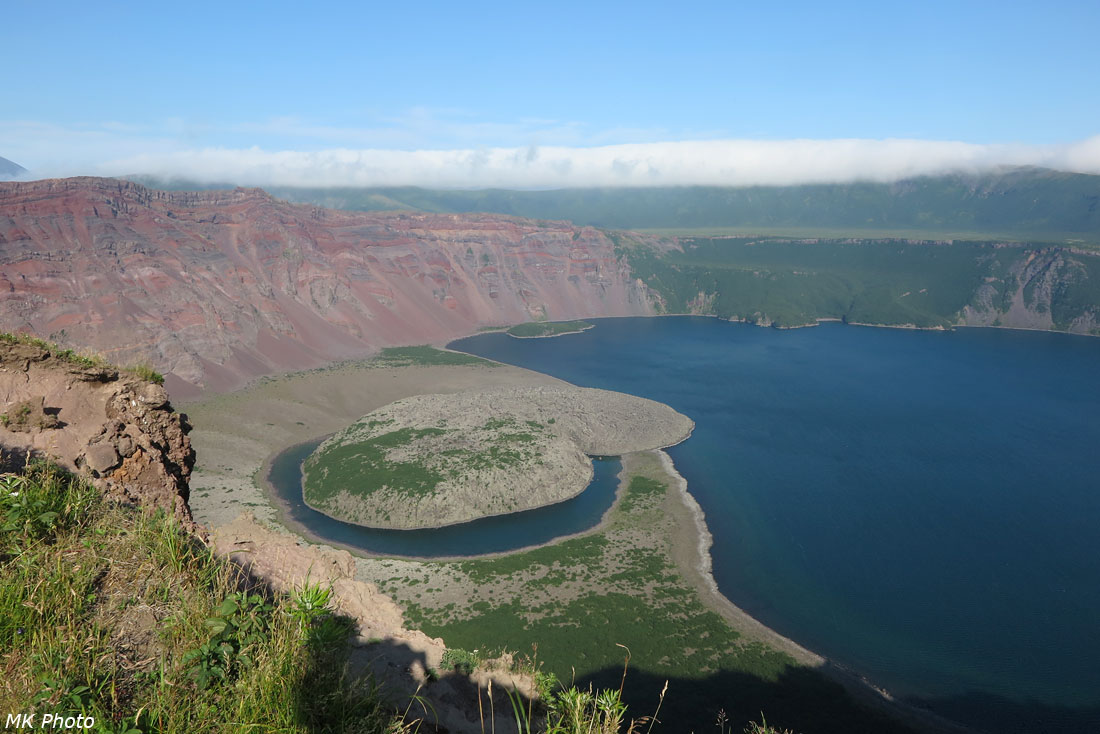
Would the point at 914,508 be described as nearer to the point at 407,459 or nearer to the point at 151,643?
the point at 407,459

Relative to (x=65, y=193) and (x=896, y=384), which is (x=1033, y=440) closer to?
(x=896, y=384)

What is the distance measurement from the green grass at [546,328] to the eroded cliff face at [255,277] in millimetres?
7357

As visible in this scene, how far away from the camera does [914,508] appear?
58.1m

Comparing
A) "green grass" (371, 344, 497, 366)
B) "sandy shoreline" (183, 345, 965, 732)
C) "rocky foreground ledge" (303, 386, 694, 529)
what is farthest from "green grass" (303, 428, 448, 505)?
"green grass" (371, 344, 497, 366)

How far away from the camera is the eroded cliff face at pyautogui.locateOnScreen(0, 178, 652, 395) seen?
83625 millimetres

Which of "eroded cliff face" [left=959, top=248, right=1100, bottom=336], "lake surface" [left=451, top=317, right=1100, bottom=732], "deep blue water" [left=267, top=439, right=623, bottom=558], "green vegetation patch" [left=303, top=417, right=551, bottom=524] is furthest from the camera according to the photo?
"eroded cliff face" [left=959, top=248, right=1100, bottom=336]

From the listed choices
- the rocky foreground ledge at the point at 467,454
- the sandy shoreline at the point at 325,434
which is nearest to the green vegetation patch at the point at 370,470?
the rocky foreground ledge at the point at 467,454

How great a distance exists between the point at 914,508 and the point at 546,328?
101 metres

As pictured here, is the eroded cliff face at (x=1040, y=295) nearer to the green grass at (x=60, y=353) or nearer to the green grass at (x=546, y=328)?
the green grass at (x=546, y=328)

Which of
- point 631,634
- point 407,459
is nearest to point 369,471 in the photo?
point 407,459

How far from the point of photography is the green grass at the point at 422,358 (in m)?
111

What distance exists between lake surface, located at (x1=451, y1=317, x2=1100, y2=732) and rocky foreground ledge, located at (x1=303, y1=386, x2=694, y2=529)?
1083 centimetres

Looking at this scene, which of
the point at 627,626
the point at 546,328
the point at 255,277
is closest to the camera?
the point at 627,626

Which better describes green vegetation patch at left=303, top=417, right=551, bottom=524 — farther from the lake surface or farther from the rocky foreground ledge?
the lake surface
